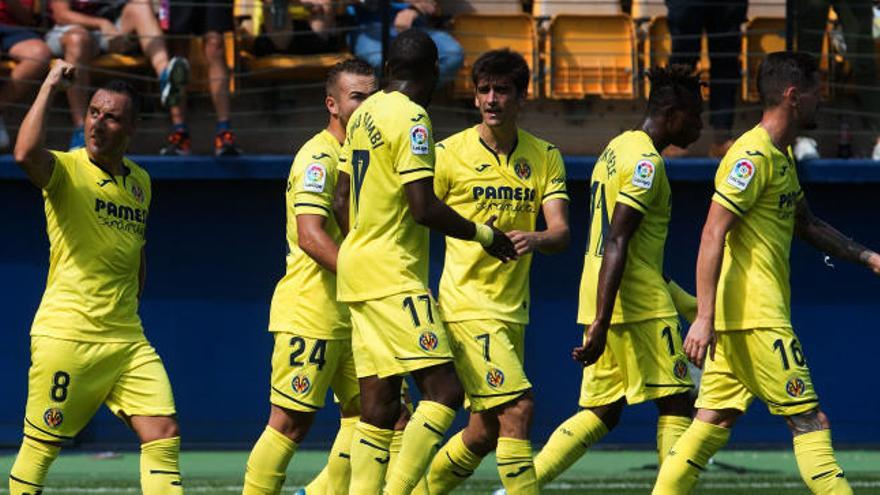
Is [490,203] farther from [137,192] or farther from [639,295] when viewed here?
[137,192]

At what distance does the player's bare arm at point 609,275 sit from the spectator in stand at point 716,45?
5140 millimetres

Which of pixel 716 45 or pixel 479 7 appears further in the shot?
pixel 479 7

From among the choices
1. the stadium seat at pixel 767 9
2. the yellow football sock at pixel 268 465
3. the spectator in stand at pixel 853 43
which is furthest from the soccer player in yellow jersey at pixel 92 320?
the stadium seat at pixel 767 9

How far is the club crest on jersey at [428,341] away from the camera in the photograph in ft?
24.0

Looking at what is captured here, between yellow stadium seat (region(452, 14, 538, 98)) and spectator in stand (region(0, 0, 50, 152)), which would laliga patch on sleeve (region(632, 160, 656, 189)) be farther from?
spectator in stand (region(0, 0, 50, 152))

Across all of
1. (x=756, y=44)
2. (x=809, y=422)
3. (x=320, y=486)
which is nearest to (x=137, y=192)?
(x=320, y=486)

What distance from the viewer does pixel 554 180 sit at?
869 centimetres

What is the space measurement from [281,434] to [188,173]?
15.7ft

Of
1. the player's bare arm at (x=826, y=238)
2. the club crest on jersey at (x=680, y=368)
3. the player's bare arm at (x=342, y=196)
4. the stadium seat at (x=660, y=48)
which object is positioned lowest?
the club crest on jersey at (x=680, y=368)

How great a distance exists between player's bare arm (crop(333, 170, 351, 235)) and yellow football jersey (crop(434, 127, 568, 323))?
52 cm

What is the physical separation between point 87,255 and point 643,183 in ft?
9.11

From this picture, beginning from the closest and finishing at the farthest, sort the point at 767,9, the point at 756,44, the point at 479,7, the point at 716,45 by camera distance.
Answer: the point at 716,45, the point at 756,44, the point at 479,7, the point at 767,9

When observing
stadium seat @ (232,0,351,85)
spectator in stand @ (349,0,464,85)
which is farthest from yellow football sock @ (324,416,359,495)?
stadium seat @ (232,0,351,85)

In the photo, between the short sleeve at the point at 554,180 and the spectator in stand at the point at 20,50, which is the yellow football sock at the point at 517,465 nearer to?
the short sleeve at the point at 554,180
